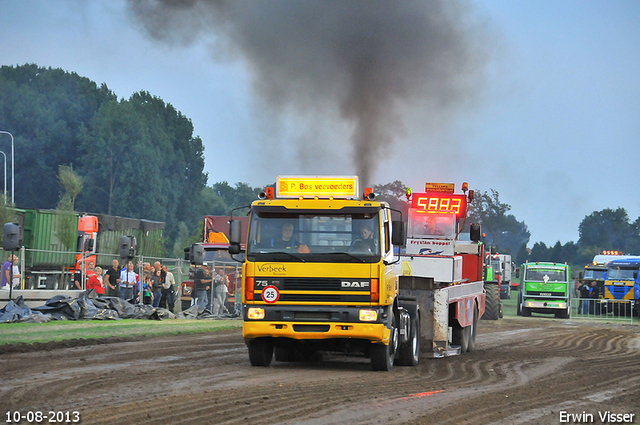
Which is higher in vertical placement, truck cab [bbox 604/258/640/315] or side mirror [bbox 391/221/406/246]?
side mirror [bbox 391/221/406/246]

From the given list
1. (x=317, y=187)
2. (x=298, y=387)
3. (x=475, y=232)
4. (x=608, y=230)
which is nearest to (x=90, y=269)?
(x=475, y=232)

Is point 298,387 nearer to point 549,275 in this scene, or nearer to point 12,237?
point 12,237

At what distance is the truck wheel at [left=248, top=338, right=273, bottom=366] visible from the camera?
41.0ft

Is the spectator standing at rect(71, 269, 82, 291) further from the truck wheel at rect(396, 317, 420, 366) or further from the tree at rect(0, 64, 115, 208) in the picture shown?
the tree at rect(0, 64, 115, 208)

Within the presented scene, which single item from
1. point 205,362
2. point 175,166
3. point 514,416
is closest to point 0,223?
point 205,362

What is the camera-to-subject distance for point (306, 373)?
39.0ft

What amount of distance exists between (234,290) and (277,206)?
55.0 ft

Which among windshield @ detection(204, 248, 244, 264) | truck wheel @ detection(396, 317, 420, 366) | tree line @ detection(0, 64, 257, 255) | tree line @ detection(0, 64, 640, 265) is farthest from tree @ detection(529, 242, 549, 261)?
truck wheel @ detection(396, 317, 420, 366)

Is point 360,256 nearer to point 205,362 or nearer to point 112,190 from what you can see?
point 205,362

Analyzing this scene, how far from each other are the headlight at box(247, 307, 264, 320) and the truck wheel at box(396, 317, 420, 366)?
2.70 metres

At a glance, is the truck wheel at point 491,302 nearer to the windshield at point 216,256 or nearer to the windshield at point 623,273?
the windshield at point 216,256

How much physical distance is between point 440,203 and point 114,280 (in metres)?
10.8

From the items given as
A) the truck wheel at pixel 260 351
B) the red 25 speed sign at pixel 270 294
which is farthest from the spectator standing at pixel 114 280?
the red 25 speed sign at pixel 270 294

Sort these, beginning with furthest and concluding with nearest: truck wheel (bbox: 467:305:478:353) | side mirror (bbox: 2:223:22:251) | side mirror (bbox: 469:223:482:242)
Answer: side mirror (bbox: 2:223:22:251), truck wheel (bbox: 467:305:478:353), side mirror (bbox: 469:223:482:242)
